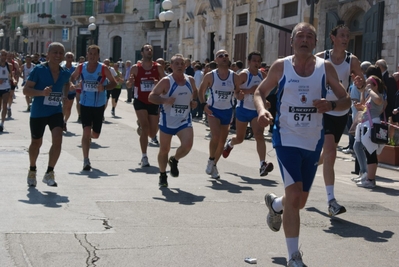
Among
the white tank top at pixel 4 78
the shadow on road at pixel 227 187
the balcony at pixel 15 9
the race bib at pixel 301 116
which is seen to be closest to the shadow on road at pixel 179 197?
the shadow on road at pixel 227 187

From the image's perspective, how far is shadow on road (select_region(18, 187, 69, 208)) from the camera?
8.68 metres

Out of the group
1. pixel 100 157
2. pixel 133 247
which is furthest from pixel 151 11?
pixel 133 247

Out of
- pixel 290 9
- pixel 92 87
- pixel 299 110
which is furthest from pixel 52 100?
pixel 290 9

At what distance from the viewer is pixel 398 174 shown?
12891 millimetres

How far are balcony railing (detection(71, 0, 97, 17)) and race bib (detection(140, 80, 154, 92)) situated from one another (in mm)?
48170

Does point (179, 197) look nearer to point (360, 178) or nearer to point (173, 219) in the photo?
point (173, 219)

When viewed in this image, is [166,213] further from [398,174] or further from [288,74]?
[398,174]

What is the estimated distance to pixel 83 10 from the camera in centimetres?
6138

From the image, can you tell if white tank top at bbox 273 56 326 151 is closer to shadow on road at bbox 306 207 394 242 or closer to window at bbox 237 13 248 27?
shadow on road at bbox 306 207 394 242

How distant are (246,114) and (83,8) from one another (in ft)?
168

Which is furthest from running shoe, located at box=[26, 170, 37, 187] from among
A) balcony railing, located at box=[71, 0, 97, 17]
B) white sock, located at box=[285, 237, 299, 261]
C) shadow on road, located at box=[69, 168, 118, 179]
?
balcony railing, located at box=[71, 0, 97, 17]

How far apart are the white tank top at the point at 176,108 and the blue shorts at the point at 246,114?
5.12ft

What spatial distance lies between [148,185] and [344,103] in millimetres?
4384

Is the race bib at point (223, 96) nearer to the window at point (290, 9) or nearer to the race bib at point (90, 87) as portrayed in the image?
the race bib at point (90, 87)
